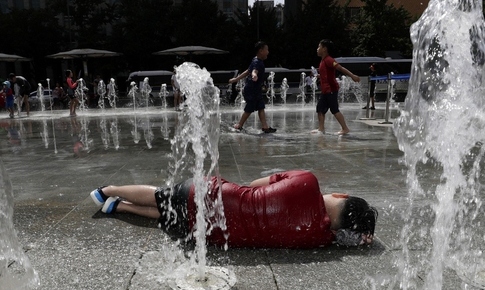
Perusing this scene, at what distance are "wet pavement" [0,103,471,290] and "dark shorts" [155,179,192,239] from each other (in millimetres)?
Answer: 116

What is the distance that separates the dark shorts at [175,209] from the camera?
3045 mm

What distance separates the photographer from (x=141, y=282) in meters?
2.49

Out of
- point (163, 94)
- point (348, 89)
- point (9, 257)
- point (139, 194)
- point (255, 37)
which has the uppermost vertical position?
point (255, 37)

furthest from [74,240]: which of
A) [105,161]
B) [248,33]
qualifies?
[248,33]

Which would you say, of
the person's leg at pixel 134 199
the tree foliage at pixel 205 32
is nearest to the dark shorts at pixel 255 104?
the person's leg at pixel 134 199

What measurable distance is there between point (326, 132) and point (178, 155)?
3.20 m

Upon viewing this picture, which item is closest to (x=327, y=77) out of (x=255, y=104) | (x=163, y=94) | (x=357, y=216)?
(x=255, y=104)

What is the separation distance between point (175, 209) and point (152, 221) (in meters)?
0.44

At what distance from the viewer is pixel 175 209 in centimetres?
314

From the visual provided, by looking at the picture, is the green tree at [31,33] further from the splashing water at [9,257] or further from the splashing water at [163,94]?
the splashing water at [9,257]

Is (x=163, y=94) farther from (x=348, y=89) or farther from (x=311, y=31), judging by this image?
(x=311, y=31)

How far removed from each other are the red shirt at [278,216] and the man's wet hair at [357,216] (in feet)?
0.42

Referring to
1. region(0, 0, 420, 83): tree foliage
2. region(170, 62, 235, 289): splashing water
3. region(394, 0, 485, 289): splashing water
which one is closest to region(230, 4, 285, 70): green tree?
region(0, 0, 420, 83): tree foliage

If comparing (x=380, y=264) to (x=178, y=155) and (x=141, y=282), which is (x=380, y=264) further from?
(x=178, y=155)
